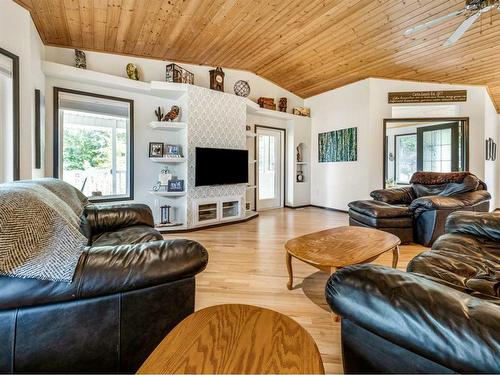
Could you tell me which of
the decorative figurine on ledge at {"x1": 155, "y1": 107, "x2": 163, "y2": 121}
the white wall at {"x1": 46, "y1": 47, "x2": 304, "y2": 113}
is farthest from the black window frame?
the decorative figurine on ledge at {"x1": 155, "y1": 107, "x2": 163, "y2": 121}

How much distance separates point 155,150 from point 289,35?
2863 mm

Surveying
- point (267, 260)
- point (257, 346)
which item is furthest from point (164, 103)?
point (257, 346)

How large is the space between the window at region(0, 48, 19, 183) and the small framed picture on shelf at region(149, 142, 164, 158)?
1.90 meters

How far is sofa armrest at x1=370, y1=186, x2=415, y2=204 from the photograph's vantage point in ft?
13.4

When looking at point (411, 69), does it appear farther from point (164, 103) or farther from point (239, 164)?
point (164, 103)

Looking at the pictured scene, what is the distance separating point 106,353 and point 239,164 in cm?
405

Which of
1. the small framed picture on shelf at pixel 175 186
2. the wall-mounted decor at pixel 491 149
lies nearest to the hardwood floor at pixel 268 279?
the small framed picture on shelf at pixel 175 186

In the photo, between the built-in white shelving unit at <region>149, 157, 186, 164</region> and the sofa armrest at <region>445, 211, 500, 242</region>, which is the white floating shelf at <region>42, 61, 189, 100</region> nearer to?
the built-in white shelving unit at <region>149, 157, 186, 164</region>

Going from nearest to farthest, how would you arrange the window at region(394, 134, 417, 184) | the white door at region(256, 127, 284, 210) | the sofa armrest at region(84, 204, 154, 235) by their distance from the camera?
the sofa armrest at region(84, 204, 154, 235)
the white door at region(256, 127, 284, 210)
the window at region(394, 134, 417, 184)

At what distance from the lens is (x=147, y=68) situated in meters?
4.46

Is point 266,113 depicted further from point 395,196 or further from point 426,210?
point 426,210

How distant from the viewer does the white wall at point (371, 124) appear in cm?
522

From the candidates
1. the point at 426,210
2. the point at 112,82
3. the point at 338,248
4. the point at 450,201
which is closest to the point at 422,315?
the point at 338,248

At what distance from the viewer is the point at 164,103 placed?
4609 millimetres
